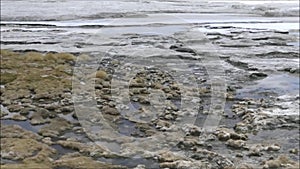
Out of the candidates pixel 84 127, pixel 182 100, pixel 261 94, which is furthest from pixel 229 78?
pixel 84 127

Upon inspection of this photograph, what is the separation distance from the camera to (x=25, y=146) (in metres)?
13.0

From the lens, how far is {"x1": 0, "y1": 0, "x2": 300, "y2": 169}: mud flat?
12.8m

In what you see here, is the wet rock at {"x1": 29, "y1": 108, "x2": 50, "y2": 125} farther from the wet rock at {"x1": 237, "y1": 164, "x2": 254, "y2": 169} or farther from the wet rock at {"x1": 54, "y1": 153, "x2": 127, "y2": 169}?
the wet rock at {"x1": 237, "y1": 164, "x2": 254, "y2": 169}

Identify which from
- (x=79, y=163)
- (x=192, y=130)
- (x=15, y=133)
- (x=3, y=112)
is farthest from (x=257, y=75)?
(x=79, y=163)

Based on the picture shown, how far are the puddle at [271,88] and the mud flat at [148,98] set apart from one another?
48mm

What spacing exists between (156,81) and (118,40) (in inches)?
525

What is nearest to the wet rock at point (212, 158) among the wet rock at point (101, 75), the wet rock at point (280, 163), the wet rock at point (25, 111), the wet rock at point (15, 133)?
the wet rock at point (280, 163)

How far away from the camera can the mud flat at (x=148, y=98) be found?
12797 mm

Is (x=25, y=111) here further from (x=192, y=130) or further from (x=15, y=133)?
(x=192, y=130)

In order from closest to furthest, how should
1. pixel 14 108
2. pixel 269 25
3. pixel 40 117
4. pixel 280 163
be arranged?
pixel 280 163, pixel 40 117, pixel 14 108, pixel 269 25

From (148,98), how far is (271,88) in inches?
226

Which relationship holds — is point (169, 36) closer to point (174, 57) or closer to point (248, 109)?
point (174, 57)

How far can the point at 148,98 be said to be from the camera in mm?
18719

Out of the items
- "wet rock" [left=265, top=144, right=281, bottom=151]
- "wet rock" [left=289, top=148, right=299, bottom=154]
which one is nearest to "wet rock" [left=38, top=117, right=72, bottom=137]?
"wet rock" [left=265, top=144, right=281, bottom=151]
